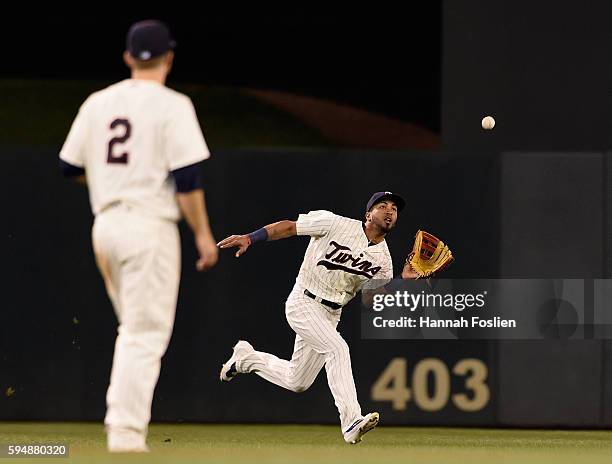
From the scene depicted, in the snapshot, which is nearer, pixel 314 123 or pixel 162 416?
pixel 162 416

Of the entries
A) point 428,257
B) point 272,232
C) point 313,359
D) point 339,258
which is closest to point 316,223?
point 339,258

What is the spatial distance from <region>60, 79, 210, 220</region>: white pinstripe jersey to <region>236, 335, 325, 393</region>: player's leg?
13.0ft

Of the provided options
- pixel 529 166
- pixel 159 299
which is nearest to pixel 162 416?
pixel 529 166

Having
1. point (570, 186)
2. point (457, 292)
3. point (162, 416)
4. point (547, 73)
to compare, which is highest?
point (547, 73)

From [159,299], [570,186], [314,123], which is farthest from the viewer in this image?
[314,123]

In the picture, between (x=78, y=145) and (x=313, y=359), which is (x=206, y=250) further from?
(x=313, y=359)

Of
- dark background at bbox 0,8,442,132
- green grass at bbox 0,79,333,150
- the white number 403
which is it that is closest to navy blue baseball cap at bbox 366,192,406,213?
the white number 403

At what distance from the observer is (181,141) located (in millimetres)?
6414

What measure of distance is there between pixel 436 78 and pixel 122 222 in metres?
14.7

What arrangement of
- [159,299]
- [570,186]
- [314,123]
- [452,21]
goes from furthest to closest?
[314,123] < [452,21] < [570,186] < [159,299]

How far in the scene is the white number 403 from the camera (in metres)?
12.0

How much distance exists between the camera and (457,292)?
1212 cm

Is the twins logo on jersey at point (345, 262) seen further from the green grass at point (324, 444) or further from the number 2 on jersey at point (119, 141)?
the number 2 on jersey at point (119, 141)

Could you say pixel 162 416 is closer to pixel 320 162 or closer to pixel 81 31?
pixel 320 162
